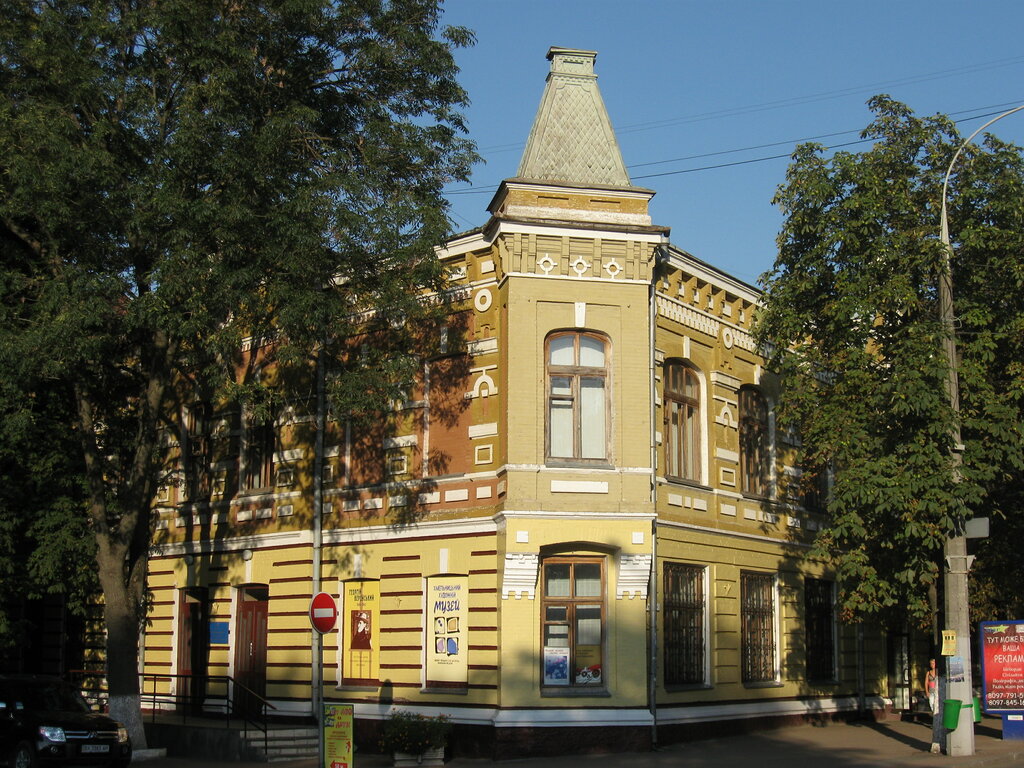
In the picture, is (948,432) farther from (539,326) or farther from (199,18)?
(199,18)

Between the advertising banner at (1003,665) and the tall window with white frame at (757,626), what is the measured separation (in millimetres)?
4727

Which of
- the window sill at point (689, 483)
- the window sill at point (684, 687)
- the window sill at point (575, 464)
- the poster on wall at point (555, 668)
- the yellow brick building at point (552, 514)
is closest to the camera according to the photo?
the poster on wall at point (555, 668)

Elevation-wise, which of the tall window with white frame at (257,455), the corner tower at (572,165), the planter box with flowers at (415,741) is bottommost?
the planter box with flowers at (415,741)

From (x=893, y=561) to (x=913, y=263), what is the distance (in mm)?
5701

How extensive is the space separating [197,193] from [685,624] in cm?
1247

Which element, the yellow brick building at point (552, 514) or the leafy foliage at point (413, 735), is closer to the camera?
the leafy foliage at point (413, 735)

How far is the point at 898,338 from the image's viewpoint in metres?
22.9

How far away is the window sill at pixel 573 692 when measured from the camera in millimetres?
21422

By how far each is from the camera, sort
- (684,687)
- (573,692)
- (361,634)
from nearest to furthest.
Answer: (573,692) → (684,687) → (361,634)

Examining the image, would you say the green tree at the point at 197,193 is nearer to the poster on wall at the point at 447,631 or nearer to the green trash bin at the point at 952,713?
the poster on wall at the point at 447,631

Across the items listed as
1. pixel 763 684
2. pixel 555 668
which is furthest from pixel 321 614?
pixel 763 684

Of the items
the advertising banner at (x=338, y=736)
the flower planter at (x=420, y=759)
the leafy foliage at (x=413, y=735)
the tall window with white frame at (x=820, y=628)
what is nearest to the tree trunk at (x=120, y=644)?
the leafy foliage at (x=413, y=735)

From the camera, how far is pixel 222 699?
2694cm

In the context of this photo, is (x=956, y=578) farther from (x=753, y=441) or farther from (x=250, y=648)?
(x=250, y=648)
